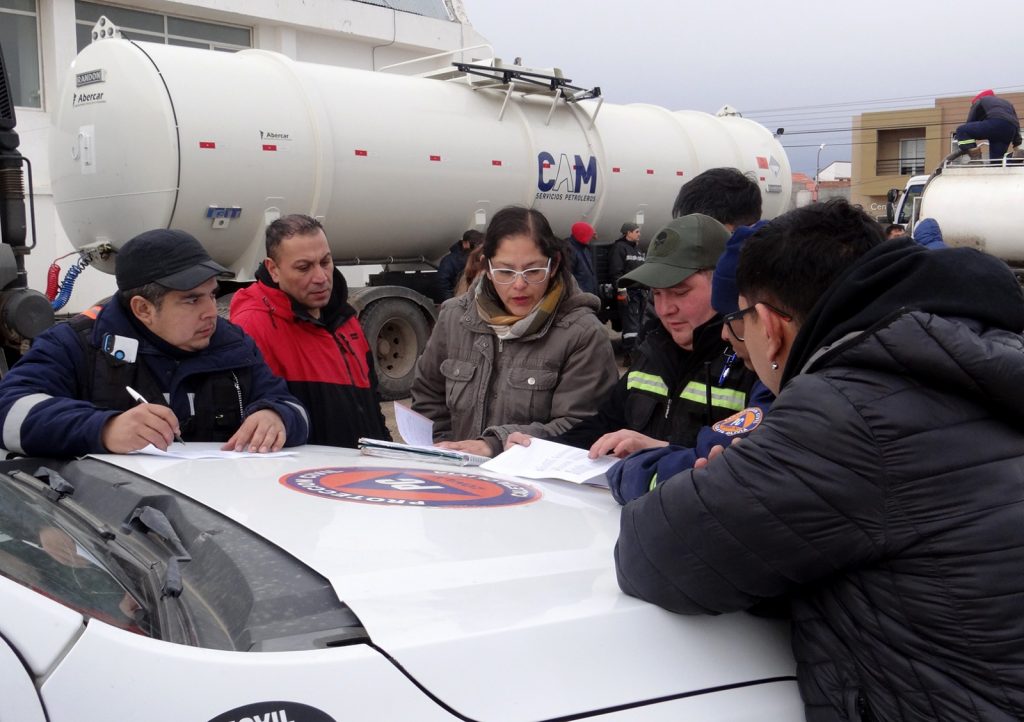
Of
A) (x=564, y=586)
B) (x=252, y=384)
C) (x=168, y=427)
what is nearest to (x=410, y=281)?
(x=252, y=384)

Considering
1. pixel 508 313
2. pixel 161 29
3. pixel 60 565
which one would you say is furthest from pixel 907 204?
pixel 60 565

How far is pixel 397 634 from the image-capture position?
134 centimetres

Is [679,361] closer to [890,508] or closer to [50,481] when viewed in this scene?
[890,508]

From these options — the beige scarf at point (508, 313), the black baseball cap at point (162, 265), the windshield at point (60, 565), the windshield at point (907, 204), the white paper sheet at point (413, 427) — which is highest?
the windshield at point (907, 204)

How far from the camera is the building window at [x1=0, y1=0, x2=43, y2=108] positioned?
46.6ft

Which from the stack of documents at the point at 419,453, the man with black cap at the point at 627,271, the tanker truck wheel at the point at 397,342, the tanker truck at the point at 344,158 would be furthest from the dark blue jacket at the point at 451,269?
the stack of documents at the point at 419,453

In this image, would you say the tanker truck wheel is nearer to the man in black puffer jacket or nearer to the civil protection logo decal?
the civil protection logo decal

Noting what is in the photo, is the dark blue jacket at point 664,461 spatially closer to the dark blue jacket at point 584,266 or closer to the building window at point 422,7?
the dark blue jacket at point 584,266

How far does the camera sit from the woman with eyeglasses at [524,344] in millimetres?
3258

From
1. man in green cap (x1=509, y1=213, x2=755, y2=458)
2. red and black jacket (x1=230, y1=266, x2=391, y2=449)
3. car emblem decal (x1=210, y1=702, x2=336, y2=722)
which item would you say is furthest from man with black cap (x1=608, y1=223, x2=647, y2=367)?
car emblem decal (x1=210, y1=702, x2=336, y2=722)

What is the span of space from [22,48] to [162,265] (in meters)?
13.8

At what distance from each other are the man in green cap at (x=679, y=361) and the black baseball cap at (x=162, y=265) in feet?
3.49

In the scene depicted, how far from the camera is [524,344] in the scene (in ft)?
10.9

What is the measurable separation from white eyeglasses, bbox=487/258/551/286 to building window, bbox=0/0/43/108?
13442 mm
